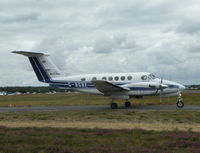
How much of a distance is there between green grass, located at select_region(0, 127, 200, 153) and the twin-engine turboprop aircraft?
45.4 feet

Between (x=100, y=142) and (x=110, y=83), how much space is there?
1574 cm

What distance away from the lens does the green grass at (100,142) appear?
938 cm

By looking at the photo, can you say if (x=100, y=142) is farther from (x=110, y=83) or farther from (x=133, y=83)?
(x=133, y=83)

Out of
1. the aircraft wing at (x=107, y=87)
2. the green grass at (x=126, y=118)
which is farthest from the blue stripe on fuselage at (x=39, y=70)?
the green grass at (x=126, y=118)

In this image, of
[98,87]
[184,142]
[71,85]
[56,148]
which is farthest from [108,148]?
[71,85]

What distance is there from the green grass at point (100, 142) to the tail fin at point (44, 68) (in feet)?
60.1

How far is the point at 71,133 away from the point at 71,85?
1772 cm

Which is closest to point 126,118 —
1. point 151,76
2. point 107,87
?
point 107,87

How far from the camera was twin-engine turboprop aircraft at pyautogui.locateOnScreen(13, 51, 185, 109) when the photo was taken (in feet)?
90.6

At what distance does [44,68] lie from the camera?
3128cm

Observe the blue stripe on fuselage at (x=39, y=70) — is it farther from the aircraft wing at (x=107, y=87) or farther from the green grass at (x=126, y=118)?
the green grass at (x=126, y=118)

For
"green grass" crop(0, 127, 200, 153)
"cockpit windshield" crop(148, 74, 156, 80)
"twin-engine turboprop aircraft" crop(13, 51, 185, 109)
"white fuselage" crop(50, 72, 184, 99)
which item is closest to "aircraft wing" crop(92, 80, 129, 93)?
"twin-engine turboprop aircraft" crop(13, 51, 185, 109)

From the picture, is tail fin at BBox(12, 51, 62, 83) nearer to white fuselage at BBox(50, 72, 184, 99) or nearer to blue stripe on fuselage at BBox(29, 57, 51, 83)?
blue stripe on fuselage at BBox(29, 57, 51, 83)

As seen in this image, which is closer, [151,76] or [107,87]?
[107,87]
